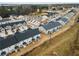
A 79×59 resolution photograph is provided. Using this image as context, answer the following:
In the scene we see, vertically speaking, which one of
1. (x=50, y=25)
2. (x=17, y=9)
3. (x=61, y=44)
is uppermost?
(x=17, y=9)

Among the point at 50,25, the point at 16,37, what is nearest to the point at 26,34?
the point at 16,37

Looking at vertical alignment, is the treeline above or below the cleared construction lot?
above

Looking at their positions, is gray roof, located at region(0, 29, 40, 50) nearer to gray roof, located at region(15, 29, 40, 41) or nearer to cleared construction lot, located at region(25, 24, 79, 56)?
gray roof, located at region(15, 29, 40, 41)

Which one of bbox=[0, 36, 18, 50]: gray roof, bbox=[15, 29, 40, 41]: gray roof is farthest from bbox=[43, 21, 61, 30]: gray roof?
bbox=[0, 36, 18, 50]: gray roof

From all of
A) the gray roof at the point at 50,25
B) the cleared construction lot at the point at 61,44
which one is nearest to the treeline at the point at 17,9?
the gray roof at the point at 50,25

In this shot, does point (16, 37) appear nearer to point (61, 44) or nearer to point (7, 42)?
point (7, 42)

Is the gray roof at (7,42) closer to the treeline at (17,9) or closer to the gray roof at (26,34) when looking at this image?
the gray roof at (26,34)

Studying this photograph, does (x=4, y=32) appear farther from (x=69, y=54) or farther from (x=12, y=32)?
(x=69, y=54)

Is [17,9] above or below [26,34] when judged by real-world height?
above

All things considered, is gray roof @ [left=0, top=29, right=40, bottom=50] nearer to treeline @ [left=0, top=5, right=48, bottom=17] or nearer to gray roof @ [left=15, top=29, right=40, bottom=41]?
gray roof @ [left=15, top=29, right=40, bottom=41]

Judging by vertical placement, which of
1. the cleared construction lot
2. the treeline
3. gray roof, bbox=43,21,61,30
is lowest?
the cleared construction lot

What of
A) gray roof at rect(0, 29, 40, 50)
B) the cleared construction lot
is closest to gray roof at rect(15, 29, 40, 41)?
gray roof at rect(0, 29, 40, 50)

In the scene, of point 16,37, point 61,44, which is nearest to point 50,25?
point 61,44
